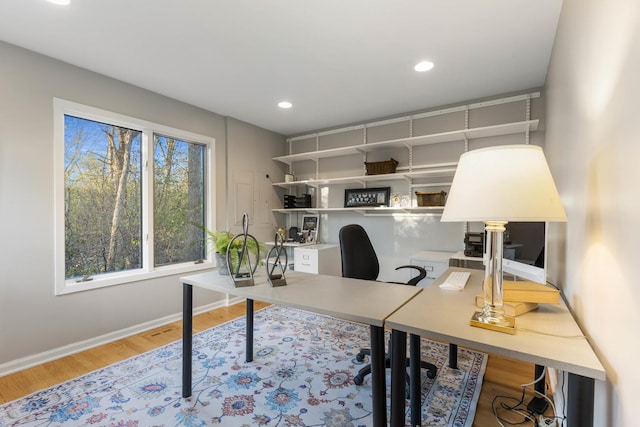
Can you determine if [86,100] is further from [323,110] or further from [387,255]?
[387,255]

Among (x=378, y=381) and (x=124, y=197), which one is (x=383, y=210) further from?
(x=124, y=197)

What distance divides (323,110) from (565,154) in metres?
2.60

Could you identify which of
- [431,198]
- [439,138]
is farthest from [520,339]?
[439,138]

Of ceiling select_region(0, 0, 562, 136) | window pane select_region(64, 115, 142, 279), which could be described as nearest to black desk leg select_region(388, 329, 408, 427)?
ceiling select_region(0, 0, 562, 136)

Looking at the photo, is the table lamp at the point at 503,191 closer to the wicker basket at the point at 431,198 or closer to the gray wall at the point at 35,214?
the wicker basket at the point at 431,198

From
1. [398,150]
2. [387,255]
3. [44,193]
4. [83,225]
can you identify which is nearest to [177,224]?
[83,225]

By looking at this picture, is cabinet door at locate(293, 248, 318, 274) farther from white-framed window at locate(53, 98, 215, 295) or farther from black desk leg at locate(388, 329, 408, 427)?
black desk leg at locate(388, 329, 408, 427)

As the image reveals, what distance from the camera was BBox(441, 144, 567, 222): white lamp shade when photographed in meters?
0.96

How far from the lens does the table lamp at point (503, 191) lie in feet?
3.17

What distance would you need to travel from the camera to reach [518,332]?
105 cm

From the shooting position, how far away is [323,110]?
372 centimetres

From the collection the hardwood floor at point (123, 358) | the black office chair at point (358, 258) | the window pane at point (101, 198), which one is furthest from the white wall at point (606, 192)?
the window pane at point (101, 198)

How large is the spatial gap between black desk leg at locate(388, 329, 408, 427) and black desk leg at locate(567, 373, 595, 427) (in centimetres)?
50

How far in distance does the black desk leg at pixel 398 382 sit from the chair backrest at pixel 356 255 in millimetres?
1344
